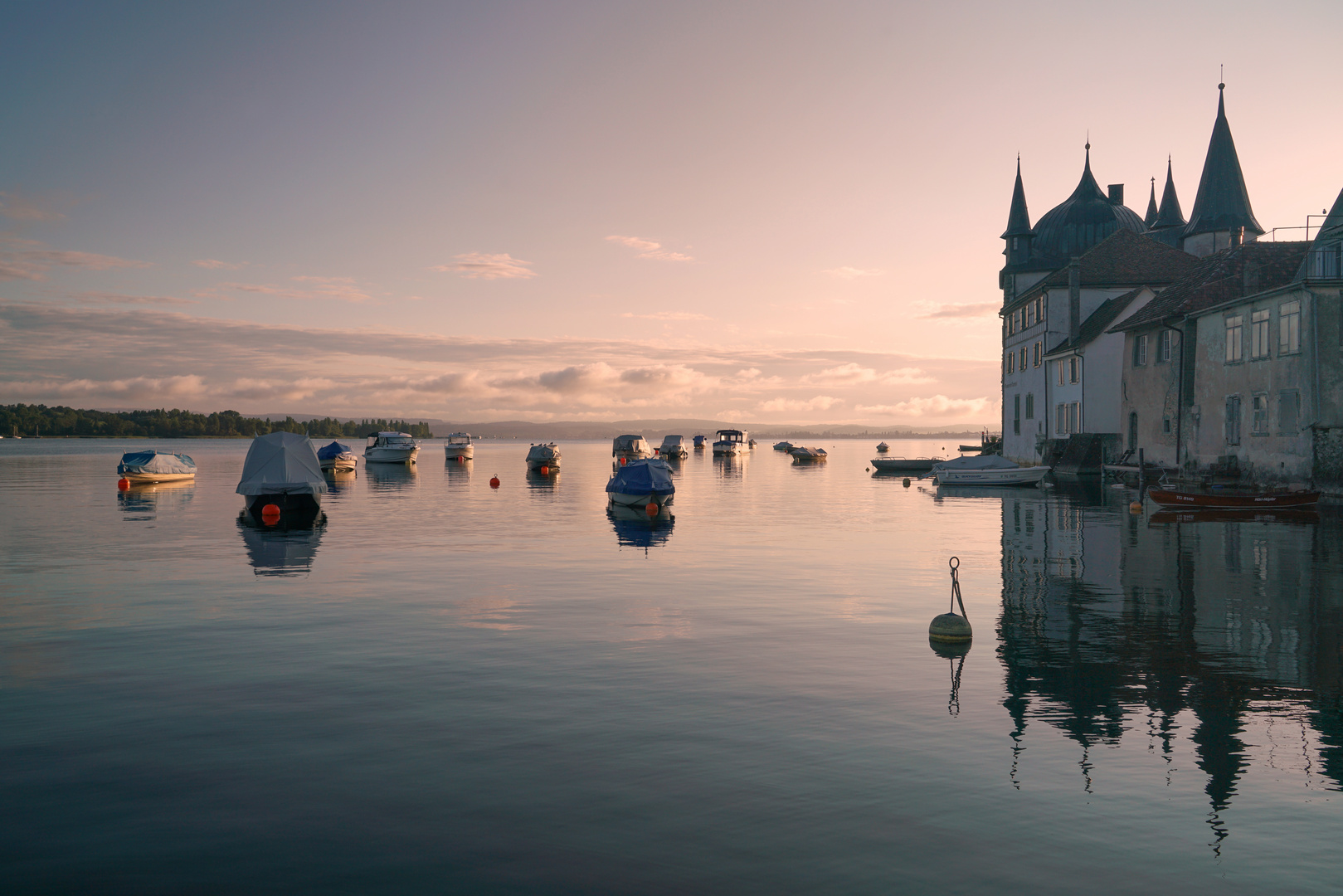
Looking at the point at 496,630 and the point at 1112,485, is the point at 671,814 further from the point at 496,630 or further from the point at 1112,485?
the point at 1112,485

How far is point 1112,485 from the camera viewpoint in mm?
57031

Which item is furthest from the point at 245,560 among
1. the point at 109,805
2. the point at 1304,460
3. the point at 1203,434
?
the point at 1203,434

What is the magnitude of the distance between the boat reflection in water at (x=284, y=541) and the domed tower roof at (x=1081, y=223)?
234 ft

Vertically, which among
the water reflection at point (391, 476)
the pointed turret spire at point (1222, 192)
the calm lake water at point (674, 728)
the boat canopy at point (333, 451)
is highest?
the pointed turret spire at point (1222, 192)

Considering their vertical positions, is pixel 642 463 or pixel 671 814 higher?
pixel 642 463

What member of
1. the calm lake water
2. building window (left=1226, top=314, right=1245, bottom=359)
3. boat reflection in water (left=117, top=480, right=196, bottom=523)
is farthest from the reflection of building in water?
boat reflection in water (left=117, top=480, right=196, bottom=523)

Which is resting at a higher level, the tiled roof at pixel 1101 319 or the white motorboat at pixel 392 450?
the tiled roof at pixel 1101 319

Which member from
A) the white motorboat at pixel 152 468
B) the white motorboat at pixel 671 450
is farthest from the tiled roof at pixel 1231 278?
the white motorboat at pixel 671 450

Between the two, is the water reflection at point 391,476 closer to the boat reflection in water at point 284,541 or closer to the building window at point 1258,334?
the boat reflection in water at point 284,541

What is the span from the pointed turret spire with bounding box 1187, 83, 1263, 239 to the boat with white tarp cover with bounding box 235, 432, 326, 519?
66.1 metres

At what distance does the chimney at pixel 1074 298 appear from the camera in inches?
2653

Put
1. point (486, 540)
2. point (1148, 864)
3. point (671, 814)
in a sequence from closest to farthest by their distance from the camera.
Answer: point (1148, 864), point (671, 814), point (486, 540)

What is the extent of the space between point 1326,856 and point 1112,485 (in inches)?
2124

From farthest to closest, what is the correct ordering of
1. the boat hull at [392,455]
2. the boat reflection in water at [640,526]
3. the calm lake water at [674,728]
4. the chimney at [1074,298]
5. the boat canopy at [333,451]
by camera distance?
the boat hull at [392,455] < the boat canopy at [333,451] < the chimney at [1074,298] < the boat reflection in water at [640,526] < the calm lake water at [674,728]
